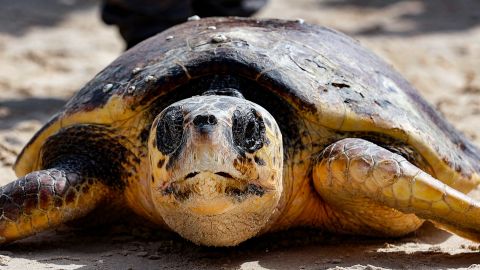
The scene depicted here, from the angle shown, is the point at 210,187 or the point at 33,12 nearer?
the point at 210,187

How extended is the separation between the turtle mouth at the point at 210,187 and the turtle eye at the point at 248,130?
4.5 inches

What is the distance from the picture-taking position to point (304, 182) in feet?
10.8

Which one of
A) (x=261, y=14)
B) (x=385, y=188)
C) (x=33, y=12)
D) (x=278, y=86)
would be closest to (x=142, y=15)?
(x=261, y=14)

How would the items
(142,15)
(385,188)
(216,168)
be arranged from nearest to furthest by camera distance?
(216,168) < (385,188) < (142,15)

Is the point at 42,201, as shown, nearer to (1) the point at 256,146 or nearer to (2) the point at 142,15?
(1) the point at 256,146

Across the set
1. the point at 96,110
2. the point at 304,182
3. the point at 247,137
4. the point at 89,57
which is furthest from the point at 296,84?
the point at 89,57

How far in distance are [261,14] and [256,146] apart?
20.3ft

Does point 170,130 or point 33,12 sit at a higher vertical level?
point 33,12

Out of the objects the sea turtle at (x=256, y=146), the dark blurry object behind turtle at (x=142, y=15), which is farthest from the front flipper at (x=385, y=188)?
the dark blurry object behind turtle at (x=142, y=15)

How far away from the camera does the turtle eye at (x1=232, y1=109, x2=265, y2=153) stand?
8.96 ft

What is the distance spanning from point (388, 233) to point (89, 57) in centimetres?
440

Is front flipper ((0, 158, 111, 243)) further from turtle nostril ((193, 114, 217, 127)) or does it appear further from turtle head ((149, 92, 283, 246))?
turtle nostril ((193, 114, 217, 127))

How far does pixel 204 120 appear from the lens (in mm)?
2641

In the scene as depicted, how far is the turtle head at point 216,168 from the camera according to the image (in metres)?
2.61
